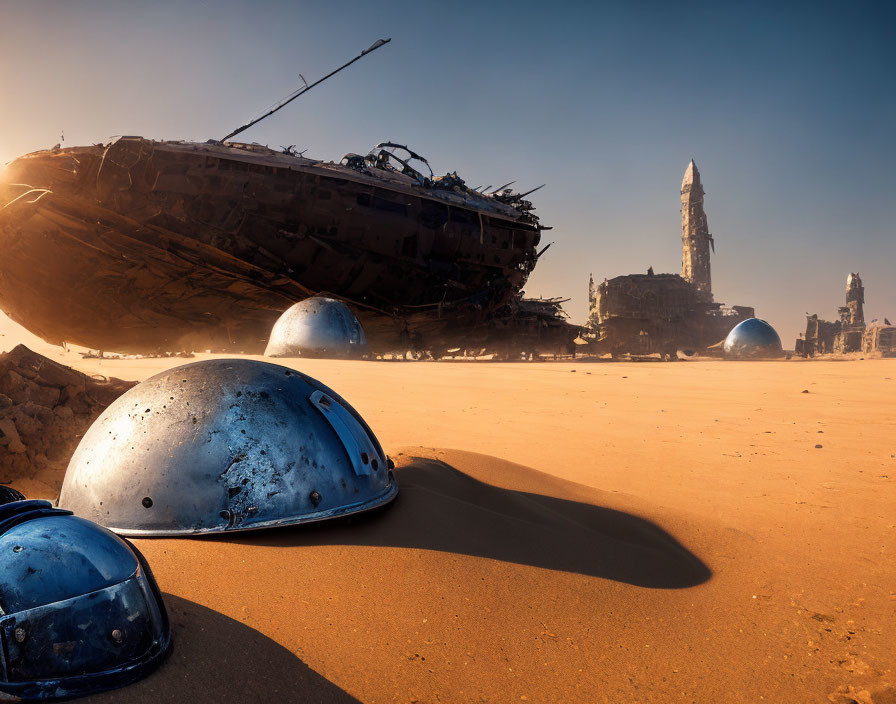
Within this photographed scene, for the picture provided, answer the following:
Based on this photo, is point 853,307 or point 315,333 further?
point 853,307

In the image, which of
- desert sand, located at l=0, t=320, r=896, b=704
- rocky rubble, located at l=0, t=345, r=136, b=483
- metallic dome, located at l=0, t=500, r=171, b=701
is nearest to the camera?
metallic dome, located at l=0, t=500, r=171, b=701

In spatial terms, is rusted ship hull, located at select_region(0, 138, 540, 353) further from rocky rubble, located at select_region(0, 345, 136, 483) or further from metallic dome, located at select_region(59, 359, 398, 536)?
metallic dome, located at select_region(59, 359, 398, 536)

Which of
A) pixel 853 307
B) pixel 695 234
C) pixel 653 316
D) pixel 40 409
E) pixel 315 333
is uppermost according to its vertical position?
pixel 695 234

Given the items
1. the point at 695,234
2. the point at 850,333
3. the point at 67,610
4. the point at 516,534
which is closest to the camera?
the point at 67,610

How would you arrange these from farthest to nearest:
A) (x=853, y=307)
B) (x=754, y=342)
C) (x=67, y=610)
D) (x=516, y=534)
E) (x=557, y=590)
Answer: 1. (x=853, y=307)
2. (x=754, y=342)
3. (x=516, y=534)
4. (x=557, y=590)
5. (x=67, y=610)

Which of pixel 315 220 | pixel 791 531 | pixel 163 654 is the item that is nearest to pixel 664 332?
pixel 315 220

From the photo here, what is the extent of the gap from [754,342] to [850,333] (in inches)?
734

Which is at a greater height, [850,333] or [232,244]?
[232,244]

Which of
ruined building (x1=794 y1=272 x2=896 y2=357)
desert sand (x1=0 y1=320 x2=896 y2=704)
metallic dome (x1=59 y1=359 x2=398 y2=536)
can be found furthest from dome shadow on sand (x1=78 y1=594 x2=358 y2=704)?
ruined building (x1=794 y1=272 x2=896 y2=357)

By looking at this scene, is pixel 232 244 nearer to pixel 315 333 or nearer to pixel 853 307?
pixel 315 333

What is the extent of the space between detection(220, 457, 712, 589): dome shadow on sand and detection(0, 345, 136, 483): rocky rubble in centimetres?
354

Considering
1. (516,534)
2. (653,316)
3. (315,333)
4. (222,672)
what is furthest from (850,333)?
(222,672)

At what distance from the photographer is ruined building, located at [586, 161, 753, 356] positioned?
3375 cm

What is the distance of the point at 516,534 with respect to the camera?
322cm
